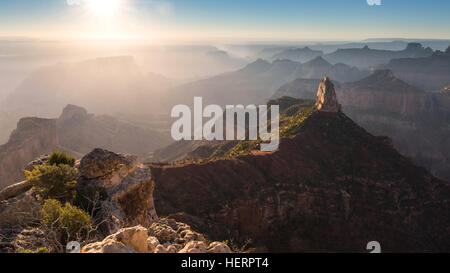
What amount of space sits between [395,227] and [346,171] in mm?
10314

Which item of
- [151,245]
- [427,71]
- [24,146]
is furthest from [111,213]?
[427,71]

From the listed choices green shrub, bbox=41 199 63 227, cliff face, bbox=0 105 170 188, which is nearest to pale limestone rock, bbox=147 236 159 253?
green shrub, bbox=41 199 63 227

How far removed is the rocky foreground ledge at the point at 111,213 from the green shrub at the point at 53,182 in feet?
1.60

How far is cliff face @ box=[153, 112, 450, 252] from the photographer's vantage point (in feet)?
110

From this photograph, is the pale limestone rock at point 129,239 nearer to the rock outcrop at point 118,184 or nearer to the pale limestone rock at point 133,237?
the pale limestone rock at point 133,237

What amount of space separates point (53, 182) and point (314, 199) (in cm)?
3358

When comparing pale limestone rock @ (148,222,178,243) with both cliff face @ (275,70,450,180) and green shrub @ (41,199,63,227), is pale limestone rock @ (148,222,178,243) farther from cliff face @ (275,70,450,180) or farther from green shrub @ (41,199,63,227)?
cliff face @ (275,70,450,180)

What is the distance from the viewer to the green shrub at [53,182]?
13.7 m

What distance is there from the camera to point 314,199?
3706 cm

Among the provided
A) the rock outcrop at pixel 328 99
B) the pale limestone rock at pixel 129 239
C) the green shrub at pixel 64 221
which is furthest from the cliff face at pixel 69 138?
the rock outcrop at pixel 328 99

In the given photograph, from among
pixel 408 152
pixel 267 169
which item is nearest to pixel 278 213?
pixel 267 169

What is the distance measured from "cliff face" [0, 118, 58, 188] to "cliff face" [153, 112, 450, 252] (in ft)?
157
